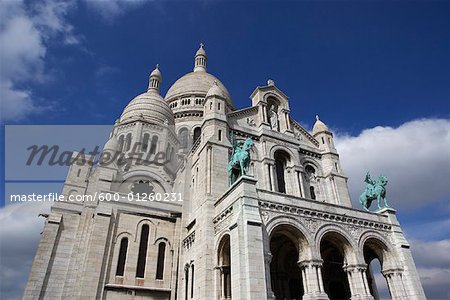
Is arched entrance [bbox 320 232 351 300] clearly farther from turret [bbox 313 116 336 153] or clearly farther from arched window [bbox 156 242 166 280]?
arched window [bbox 156 242 166 280]

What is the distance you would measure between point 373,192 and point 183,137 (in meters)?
22.8

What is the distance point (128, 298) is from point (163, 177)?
11.9 m

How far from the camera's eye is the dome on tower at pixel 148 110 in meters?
33.8

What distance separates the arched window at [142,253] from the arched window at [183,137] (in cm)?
1416

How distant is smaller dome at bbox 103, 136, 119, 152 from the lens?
93.4ft

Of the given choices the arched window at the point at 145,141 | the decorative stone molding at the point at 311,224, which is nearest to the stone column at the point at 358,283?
the decorative stone molding at the point at 311,224

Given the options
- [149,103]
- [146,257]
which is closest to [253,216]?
[146,257]

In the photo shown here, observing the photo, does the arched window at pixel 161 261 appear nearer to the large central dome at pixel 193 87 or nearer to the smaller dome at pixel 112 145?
the smaller dome at pixel 112 145

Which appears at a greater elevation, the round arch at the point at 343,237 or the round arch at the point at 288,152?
the round arch at the point at 288,152

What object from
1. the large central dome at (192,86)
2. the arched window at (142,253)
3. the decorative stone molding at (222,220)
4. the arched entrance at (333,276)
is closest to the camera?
the decorative stone molding at (222,220)

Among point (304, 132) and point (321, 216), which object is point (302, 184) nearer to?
point (321, 216)

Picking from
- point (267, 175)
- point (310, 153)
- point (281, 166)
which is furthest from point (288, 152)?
point (267, 175)

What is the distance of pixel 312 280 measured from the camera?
1567 cm

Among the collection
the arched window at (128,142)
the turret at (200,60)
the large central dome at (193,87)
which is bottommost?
the arched window at (128,142)
